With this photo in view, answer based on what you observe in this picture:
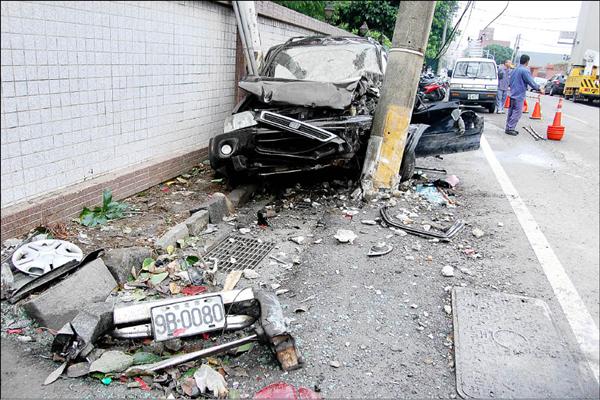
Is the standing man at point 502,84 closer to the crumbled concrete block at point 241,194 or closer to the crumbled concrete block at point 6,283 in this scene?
the crumbled concrete block at point 241,194

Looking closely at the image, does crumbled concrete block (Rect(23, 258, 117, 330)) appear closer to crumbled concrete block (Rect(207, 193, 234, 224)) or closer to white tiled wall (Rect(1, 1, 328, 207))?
Answer: white tiled wall (Rect(1, 1, 328, 207))

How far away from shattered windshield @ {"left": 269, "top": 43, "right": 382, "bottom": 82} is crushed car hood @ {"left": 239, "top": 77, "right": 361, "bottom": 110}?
89 cm

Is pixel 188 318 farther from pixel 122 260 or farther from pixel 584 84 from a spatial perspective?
pixel 584 84

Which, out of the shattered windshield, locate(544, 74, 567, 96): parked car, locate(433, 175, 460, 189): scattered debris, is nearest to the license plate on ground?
the shattered windshield

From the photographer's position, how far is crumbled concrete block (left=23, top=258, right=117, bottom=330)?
2936 mm

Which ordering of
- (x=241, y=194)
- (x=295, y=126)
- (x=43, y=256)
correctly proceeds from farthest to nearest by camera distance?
(x=241, y=194), (x=295, y=126), (x=43, y=256)

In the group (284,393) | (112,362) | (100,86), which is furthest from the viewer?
(100,86)

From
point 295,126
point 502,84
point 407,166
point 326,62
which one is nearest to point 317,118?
point 295,126

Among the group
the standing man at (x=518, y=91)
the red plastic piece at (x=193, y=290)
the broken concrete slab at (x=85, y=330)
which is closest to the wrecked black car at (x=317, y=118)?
the red plastic piece at (x=193, y=290)

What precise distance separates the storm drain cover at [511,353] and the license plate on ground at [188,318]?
1487mm

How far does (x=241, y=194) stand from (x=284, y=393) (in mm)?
3392

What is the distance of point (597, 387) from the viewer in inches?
111

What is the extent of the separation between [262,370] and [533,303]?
Result: 226 cm

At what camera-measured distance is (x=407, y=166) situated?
6543mm
